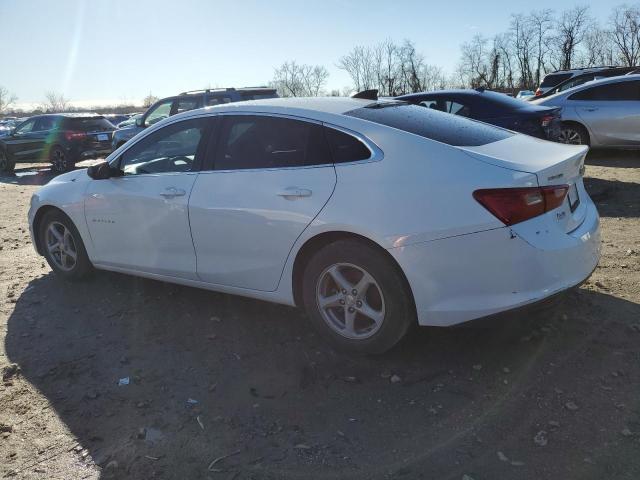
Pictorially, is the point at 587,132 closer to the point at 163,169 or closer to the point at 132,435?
the point at 163,169

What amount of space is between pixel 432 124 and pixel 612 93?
8.47 meters

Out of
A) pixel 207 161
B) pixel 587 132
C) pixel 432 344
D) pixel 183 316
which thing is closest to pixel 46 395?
pixel 183 316

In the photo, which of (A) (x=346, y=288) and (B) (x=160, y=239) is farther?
(B) (x=160, y=239)

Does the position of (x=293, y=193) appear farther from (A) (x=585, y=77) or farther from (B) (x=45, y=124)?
(A) (x=585, y=77)

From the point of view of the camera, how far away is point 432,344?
11.9 feet

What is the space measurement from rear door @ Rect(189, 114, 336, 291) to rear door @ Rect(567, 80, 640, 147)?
8669 millimetres

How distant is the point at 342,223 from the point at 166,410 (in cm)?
142

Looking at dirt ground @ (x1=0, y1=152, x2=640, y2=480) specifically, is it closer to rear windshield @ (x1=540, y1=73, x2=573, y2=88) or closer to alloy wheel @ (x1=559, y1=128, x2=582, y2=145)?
alloy wheel @ (x1=559, y1=128, x2=582, y2=145)

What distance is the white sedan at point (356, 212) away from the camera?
2971 mm

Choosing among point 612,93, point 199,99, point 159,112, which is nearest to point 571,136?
point 612,93

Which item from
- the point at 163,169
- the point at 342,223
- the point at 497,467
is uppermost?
the point at 163,169

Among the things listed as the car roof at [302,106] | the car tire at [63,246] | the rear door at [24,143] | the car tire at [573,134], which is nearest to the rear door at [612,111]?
the car tire at [573,134]

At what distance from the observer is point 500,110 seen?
807 cm

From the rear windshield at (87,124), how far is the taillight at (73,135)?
131 mm
